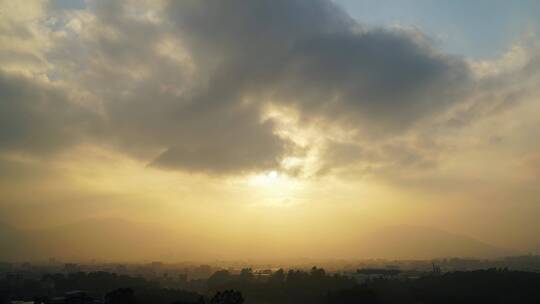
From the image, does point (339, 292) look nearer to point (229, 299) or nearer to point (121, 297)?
point (229, 299)

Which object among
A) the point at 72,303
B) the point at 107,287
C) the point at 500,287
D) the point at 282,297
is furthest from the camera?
the point at 107,287

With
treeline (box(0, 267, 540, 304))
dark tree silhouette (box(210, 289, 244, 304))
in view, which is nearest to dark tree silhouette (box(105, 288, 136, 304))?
treeline (box(0, 267, 540, 304))

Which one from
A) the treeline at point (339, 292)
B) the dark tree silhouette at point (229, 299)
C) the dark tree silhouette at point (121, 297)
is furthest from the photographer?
the treeline at point (339, 292)

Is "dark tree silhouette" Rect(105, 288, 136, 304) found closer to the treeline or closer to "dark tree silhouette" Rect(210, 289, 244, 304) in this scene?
the treeline

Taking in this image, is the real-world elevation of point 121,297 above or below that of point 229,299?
below

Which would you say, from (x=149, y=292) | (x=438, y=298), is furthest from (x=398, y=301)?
(x=149, y=292)

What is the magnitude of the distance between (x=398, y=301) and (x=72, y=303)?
48.4m

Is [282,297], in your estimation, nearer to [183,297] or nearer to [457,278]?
[183,297]

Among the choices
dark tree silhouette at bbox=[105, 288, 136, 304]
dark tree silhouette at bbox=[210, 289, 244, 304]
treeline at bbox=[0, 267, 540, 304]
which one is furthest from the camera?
treeline at bbox=[0, 267, 540, 304]

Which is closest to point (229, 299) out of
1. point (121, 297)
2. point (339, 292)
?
point (121, 297)

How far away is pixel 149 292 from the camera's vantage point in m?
71.2

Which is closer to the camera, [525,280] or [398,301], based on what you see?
[398,301]

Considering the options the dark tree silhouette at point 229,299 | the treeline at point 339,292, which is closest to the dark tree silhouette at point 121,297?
the treeline at point 339,292

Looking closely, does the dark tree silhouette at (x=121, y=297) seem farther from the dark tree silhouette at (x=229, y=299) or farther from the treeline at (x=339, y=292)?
the dark tree silhouette at (x=229, y=299)
